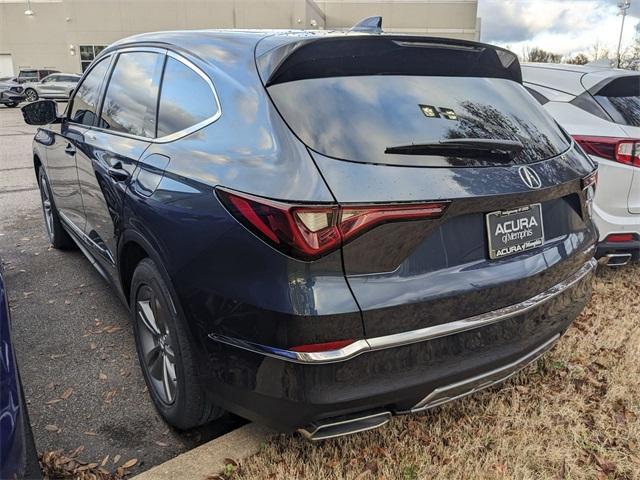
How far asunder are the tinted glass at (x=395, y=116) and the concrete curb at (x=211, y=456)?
1.38 m

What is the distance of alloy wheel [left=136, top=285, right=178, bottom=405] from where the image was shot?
2467mm

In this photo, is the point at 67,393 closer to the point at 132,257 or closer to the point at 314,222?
the point at 132,257

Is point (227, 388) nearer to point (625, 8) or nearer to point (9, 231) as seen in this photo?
point (9, 231)

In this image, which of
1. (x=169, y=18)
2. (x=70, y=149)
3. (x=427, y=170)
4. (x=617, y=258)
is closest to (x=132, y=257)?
(x=70, y=149)

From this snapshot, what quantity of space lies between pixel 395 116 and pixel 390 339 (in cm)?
82

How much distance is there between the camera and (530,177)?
7.07 feet

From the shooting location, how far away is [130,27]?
40.5 m

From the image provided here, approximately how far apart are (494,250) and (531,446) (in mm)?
1014

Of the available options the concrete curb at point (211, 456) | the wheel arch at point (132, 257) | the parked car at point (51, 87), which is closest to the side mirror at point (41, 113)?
the wheel arch at point (132, 257)

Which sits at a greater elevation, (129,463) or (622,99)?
(622,99)

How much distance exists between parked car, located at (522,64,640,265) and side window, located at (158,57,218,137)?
2938mm

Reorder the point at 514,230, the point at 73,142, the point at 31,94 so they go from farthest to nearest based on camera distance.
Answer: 1. the point at 31,94
2. the point at 73,142
3. the point at 514,230

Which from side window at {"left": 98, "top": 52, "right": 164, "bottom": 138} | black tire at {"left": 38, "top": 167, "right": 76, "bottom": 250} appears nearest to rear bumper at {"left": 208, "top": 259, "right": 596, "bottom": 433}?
side window at {"left": 98, "top": 52, "right": 164, "bottom": 138}

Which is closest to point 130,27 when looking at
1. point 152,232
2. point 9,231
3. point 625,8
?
point 625,8
